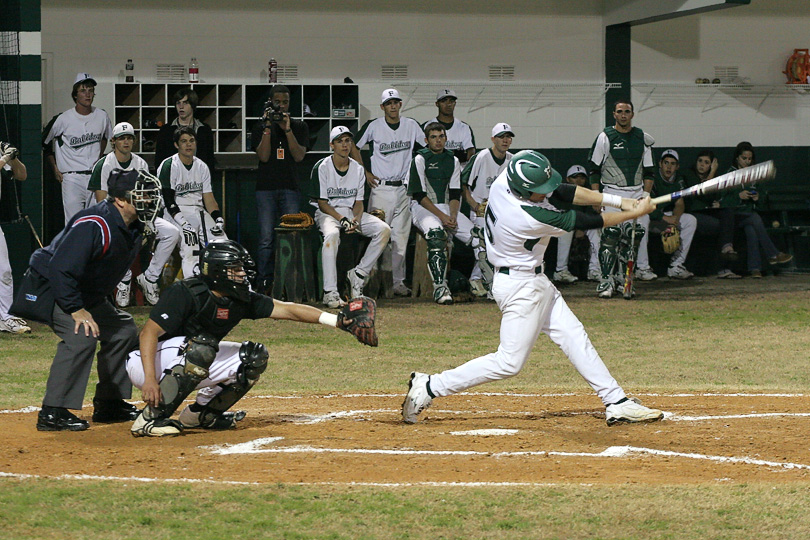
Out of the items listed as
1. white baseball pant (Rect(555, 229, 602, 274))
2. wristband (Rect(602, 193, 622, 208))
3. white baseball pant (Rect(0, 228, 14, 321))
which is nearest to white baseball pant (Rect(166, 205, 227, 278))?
white baseball pant (Rect(0, 228, 14, 321))

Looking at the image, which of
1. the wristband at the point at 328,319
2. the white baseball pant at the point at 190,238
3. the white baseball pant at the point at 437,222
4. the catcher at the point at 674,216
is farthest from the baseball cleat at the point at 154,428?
the catcher at the point at 674,216

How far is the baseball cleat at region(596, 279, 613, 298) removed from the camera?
→ 13.6 metres

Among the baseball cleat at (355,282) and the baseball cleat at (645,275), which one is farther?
the baseball cleat at (645,275)

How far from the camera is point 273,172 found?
13430 millimetres

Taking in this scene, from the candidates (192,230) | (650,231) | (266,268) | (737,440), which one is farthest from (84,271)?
(650,231)

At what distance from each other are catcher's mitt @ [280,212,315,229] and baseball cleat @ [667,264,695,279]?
5574 mm

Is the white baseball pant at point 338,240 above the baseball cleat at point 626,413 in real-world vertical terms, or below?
above

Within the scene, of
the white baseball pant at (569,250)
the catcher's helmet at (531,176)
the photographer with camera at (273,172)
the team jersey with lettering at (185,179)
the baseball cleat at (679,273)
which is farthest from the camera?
the baseball cleat at (679,273)

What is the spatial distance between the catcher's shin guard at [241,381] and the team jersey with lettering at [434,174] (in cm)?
715

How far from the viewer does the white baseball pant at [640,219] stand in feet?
45.1

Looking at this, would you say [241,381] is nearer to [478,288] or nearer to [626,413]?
[626,413]

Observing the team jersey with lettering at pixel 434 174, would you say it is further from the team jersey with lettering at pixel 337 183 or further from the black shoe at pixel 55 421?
the black shoe at pixel 55 421

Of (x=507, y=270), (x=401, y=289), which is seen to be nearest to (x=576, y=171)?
(x=401, y=289)

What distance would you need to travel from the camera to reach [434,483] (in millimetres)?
5293
